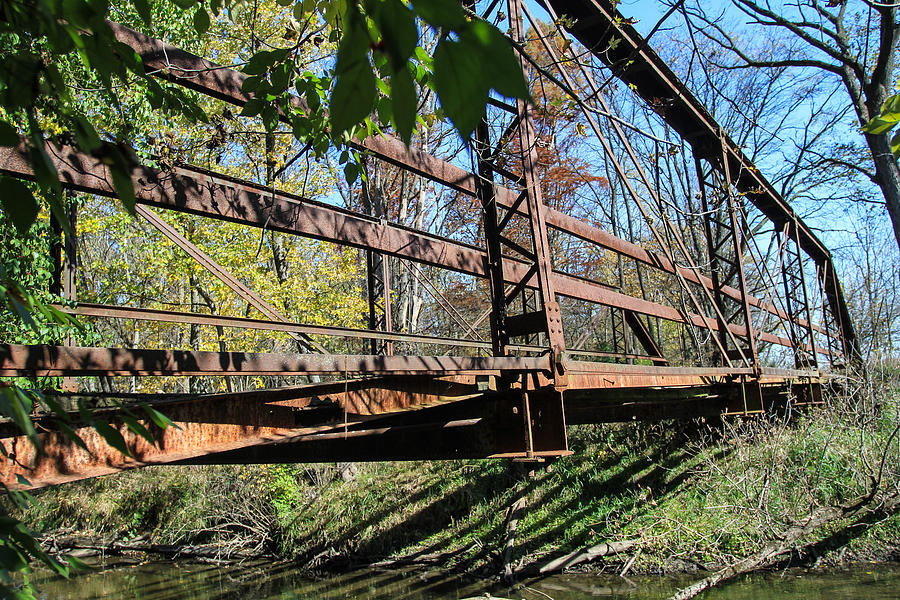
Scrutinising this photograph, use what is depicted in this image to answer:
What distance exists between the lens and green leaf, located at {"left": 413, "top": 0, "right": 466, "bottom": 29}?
0.77 meters

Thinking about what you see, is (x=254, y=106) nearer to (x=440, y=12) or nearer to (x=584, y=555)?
(x=440, y=12)

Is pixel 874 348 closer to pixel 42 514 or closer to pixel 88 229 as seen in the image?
pixel 88 229

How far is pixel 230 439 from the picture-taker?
3.61 metres

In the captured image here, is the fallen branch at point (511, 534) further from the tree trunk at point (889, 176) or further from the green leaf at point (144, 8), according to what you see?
the green leaf at point (144, 8)

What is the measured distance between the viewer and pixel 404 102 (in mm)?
808

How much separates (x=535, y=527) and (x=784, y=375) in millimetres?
5404

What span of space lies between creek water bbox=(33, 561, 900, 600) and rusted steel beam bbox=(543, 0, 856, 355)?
18.3 ft

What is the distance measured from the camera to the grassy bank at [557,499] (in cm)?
1019

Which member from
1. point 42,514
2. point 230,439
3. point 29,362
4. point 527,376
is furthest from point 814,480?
point 42,514

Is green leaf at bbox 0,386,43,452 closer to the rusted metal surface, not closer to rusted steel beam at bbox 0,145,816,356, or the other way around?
the rusted metal surface

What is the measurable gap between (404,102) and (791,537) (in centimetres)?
1017

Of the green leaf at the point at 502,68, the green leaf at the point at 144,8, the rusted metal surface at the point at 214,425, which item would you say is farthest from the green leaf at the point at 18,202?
the rusted metal surface at the point at 214,425

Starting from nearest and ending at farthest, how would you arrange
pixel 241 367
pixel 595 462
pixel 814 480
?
pixel 241 367, pixel 814 480, pixel 595 462

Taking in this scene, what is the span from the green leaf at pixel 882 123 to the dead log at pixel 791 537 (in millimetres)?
7348
